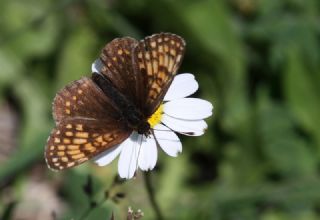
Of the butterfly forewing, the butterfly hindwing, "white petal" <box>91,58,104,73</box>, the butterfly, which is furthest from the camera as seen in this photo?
"white petal" <box>91,58,104,73</box>

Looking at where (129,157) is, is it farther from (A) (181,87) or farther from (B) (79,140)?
(A) (181,87)

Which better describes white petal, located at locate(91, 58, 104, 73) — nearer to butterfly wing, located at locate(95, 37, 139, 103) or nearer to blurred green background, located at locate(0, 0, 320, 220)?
butterfly wing, located at locate(95, 37, 139, 103)

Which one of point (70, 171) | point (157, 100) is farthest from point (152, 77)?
point (70, 171)

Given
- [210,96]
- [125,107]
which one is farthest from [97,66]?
[210,96]

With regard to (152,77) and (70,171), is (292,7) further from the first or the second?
(152,77)

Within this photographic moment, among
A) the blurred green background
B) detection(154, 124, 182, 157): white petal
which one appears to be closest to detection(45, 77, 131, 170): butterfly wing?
detection(154, 124, 182, 157): white petal

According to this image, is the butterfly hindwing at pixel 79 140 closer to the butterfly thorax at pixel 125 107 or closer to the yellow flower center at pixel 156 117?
the butterfly thorax at pixel 125 107

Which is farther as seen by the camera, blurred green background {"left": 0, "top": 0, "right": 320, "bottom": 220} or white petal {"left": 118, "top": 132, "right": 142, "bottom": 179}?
blurred green background {"left": 0, "top": 0, "right": 320, "bottom": 220}
